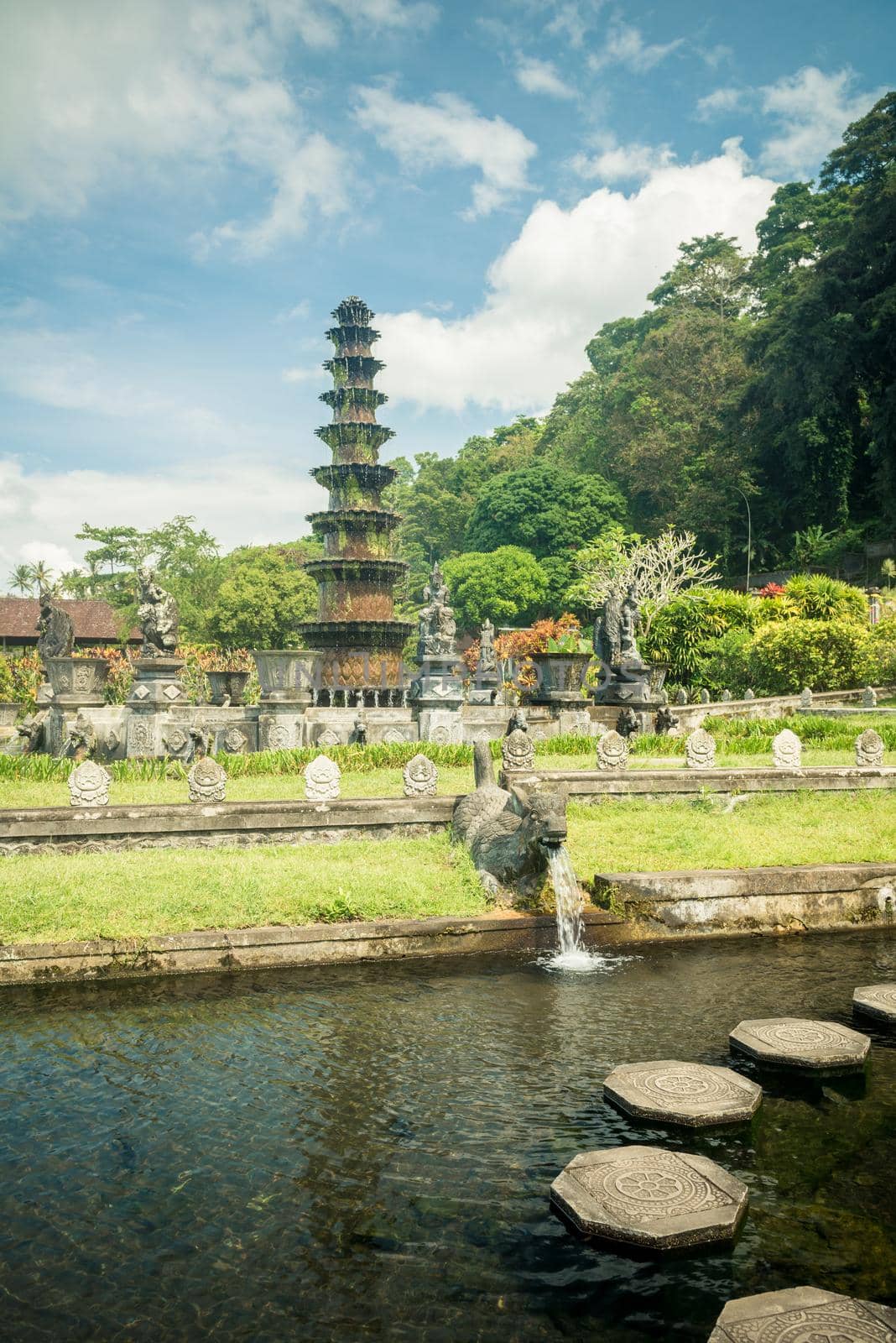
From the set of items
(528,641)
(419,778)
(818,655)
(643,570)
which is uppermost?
(643,570)

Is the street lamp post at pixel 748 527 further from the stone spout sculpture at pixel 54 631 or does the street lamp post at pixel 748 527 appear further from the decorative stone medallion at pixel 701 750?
the stone spout sculpture at pixel 54 631

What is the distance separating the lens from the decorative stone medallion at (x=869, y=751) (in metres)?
14.2

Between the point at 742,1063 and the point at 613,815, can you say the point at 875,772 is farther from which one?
the point at 742,1063

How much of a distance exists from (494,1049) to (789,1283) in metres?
2.85

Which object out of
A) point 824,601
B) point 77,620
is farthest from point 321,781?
point 77,620

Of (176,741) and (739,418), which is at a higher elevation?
(739,418)

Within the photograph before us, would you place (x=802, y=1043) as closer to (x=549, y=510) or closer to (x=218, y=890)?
(x=218, y=890)

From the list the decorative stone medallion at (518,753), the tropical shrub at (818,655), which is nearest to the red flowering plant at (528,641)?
the tropical shrub at (818,655)

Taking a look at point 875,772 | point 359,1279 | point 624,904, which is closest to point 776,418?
point 875,772

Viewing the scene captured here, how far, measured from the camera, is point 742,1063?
6.40 metres

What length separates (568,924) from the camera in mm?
9227

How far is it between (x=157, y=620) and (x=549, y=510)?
41055 millimetres

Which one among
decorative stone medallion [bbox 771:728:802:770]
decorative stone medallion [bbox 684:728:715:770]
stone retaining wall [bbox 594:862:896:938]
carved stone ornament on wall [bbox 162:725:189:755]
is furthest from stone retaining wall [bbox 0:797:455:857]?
carved stone ornament on wall [bbox 162:725:189:755]

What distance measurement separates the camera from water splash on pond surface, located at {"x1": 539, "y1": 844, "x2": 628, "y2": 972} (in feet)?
28.5
